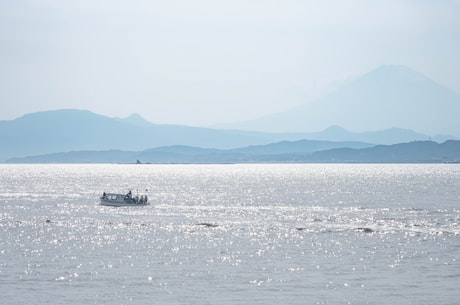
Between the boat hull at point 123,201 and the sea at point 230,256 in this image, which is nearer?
the sea at point 230,256

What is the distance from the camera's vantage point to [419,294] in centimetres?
5741

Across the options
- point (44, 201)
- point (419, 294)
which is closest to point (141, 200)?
point (44, 201)

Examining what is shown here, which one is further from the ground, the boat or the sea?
the boat

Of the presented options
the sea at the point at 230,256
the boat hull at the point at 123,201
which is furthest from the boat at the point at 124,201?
the sea at the point at 230,256

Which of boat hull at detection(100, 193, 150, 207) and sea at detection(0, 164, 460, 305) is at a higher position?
boat hull at detection(100, 193, 150, 207)

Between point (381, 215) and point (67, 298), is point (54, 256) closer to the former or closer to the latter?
point (67, 298)

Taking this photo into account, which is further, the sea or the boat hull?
the boat hull

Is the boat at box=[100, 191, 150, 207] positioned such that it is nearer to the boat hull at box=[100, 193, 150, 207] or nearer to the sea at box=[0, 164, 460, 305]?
the boat hull at box=[100, 193, 150, 207]

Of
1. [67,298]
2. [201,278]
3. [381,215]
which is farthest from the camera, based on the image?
[381,215]

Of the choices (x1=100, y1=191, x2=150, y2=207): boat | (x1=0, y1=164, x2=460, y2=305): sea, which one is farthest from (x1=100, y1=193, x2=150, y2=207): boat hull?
(x1=0, y1=164, x2=460, y2=305): sea

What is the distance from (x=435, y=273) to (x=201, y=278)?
19.3m

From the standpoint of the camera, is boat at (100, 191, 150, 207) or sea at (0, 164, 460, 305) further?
boat at (100, 191, 150, 207)

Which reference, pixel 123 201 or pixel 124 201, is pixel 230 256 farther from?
pixel 123 201

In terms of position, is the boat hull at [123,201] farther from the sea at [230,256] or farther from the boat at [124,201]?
the sea at [230,256]
